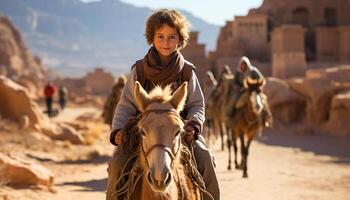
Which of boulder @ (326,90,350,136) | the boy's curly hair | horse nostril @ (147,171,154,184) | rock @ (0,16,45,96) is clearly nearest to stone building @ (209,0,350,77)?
boulder @ (326,90,350,136)

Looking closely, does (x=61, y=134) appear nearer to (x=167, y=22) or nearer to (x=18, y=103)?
(x=18, y=103)

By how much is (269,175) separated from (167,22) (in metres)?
9.02

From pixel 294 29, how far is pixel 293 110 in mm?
13066

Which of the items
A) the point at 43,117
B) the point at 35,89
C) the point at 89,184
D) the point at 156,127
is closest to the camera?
the point at 156,127

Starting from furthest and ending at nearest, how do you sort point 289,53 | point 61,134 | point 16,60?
point 16,60
point 289,53
point 61,134

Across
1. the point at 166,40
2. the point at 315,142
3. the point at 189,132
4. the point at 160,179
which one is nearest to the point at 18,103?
the point at 315,142

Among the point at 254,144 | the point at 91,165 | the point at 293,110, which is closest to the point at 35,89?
the point at 293,110

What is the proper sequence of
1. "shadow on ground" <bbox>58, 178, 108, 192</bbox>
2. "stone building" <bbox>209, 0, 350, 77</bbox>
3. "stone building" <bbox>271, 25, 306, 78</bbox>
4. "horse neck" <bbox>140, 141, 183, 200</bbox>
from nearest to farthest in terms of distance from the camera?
"horse neck" <bbox>140, 141, 183, 200</bbox>
"shadow on ground" <bbox>58, 178, 108, 192</bbox>
"stone building" <bbox>271, 25, 306, 78</bbox>
"stone building" <bbox>209, 0, 350, 77</bbox>

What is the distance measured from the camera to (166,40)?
5133 mm

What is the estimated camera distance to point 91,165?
1619cm

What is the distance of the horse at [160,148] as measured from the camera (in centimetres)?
391

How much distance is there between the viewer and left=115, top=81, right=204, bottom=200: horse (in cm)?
391

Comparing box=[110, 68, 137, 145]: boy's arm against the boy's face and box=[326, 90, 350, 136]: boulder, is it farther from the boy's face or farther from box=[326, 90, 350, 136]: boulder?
box=[326, 90, 350, 136]: boulder

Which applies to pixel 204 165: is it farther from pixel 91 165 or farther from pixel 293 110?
pixel 293 110
